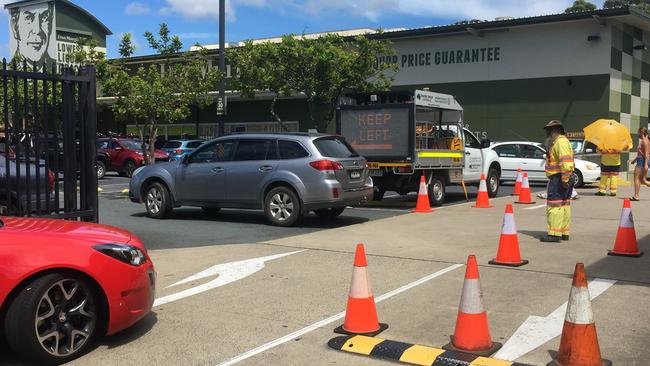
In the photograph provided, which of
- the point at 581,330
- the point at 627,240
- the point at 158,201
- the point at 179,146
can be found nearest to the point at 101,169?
the point at 179,146

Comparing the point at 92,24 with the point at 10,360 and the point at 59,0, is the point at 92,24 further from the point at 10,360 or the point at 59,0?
the point at 10,360

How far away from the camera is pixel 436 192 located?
14719 millimetres

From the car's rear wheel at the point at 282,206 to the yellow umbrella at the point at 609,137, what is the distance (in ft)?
31.5

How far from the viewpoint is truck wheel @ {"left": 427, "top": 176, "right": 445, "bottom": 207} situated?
1459 cm

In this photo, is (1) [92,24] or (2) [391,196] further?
(1) [92,24]

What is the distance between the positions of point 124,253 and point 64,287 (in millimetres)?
523

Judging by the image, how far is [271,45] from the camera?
22.0m

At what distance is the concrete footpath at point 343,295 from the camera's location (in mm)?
4660

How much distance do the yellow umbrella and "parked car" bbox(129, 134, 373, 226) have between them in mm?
8121

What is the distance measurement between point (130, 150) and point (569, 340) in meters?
24.0

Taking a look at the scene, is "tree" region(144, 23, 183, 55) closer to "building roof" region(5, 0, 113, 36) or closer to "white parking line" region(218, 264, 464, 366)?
"white parking line" region(218, 264, 464, 366)

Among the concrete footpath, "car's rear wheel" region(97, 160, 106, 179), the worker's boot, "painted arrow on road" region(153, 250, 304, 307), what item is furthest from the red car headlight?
"car's rear wheel" region(97, 160, 106, 179)

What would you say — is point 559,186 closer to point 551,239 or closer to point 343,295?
point 551,239

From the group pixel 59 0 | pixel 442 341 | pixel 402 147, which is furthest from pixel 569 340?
pixel 59 0
